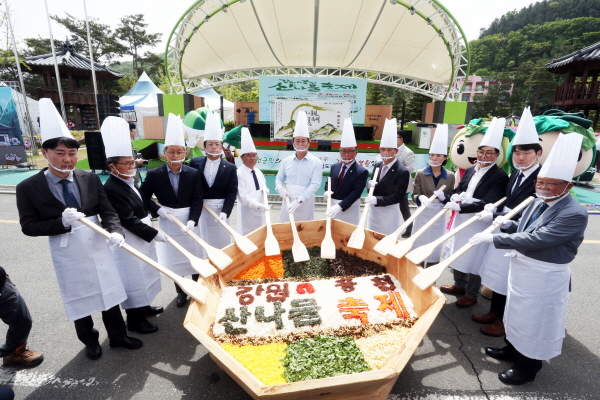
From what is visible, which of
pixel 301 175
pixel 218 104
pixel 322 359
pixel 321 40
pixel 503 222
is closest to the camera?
pixel 322 359

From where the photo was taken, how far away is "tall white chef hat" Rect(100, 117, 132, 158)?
9.11ft

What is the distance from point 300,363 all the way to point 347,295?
0.93 metres

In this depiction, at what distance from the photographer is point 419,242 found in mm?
4457

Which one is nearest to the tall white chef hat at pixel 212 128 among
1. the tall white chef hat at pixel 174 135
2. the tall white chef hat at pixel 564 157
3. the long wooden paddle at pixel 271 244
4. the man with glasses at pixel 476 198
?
the tall white chef hat at pixel 174 135

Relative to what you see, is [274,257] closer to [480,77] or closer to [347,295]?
[347,295]

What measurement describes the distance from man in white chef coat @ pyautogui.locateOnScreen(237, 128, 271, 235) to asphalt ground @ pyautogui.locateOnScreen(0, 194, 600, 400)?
148cm

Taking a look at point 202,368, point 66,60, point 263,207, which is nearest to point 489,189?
A: point 263,207

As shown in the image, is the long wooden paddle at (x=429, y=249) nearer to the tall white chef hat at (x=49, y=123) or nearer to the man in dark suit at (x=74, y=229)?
the man in dark suit at (x=74, y=229)

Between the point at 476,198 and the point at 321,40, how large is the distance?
1460 cm

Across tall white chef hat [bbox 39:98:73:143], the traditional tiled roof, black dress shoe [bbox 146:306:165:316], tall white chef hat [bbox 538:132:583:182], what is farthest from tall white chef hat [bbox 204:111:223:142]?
the traditional tiled roof

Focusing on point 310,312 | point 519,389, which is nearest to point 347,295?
point 310,312

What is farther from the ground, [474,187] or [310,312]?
[474,187]

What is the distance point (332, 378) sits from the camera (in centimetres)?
183

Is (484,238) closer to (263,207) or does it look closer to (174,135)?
(263,207)
